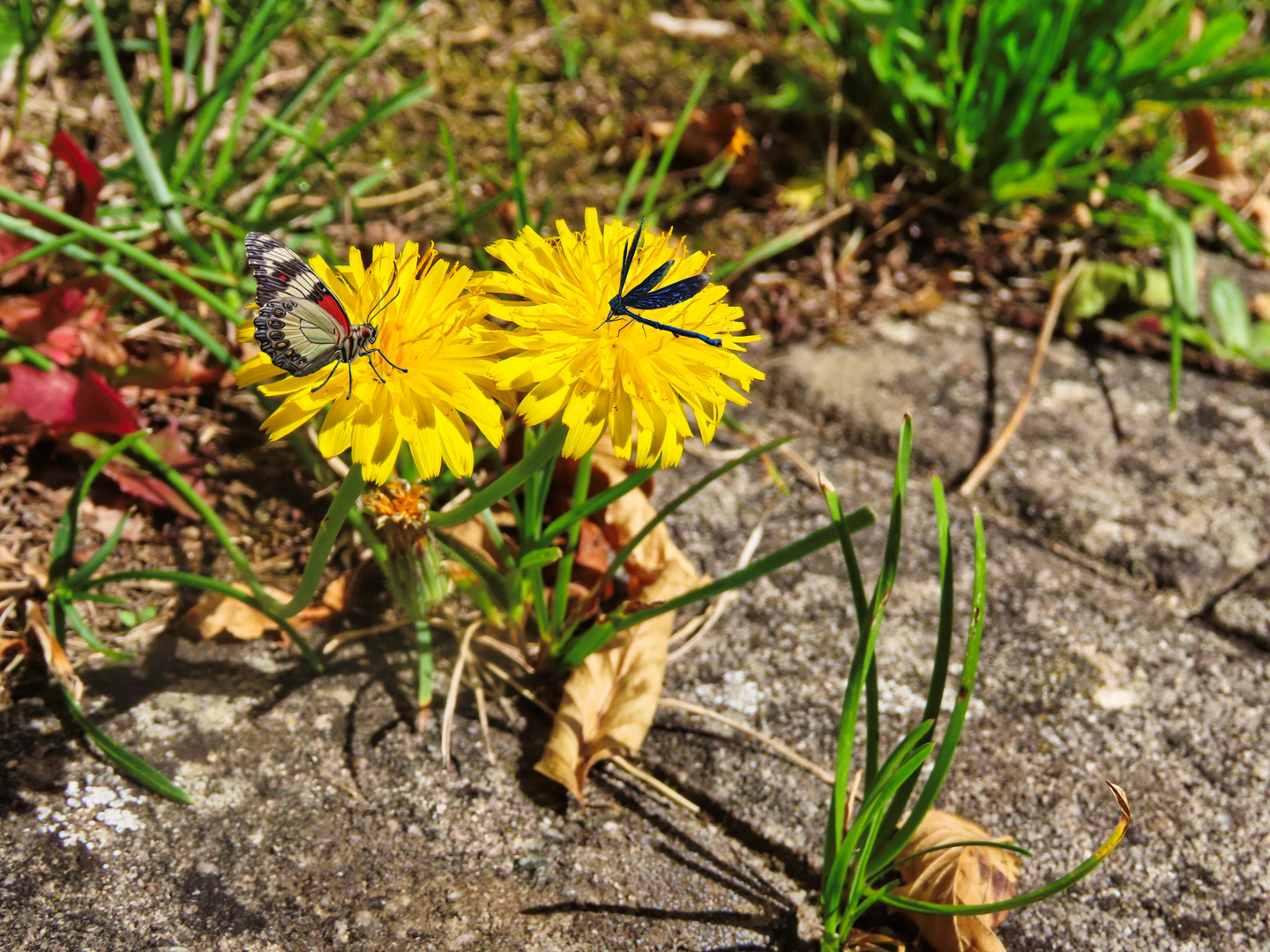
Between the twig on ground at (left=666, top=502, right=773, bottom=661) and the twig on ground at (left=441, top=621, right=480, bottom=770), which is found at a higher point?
the twig on ground at (left=666, top=502, right=773, bottom=661)

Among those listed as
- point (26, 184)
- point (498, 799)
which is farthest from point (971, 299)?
point (26, 184)

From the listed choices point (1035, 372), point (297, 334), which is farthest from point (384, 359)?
point (1035, 372)

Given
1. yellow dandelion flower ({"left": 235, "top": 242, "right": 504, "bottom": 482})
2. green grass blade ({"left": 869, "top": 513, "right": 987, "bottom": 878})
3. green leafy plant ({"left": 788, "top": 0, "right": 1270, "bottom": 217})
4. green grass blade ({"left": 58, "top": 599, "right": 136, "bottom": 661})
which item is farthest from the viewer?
green leafy plant ({"left": 788, "top": 0, "right": 1270, "bottom": 217})

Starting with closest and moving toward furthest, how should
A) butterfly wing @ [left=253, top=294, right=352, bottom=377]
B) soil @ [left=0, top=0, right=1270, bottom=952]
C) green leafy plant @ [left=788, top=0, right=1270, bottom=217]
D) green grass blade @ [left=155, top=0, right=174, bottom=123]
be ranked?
1. butterfly wing @ [left=253, top=294, right=352, bottom=377]
2. soil @ [left=0, top=0, right=1270, bottom=952]
3. green grass blade @ [left=155, top=0, right=174, bottom=123]
4. green leafy plant @ [left=788, top=0, right=1270, bottom=217]

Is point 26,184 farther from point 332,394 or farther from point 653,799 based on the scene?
point 653,799

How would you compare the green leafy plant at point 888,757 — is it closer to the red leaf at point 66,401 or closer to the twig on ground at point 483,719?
the twig on ground at point 483,719

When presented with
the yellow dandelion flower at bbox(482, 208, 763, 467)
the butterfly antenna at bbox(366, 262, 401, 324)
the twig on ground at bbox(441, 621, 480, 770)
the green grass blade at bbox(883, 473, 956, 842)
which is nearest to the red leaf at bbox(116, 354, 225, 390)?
the twig on ground at bbox(441, 621, 480, 770)

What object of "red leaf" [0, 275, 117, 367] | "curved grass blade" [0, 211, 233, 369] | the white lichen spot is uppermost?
"curved grass blade" [0, 211, 233, 369]

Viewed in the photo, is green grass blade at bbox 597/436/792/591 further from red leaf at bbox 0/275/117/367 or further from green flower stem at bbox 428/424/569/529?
red leaf at bbox 0/275/117/367
